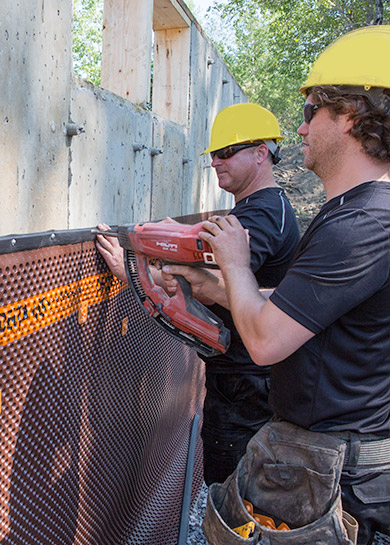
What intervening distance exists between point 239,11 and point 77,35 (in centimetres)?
1858

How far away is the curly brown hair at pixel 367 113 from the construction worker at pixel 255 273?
0.89 metres

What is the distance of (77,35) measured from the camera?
1524 inches

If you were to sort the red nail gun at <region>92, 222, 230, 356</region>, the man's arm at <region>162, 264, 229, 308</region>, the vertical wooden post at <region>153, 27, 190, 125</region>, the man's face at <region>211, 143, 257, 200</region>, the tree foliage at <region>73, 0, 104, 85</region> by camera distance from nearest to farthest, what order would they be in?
the red nail gun at <region>92, 222, 230, 356</region> < the man's arm at <region>162, 264, 229, 308</region> < the man's face at <region>211, 143, 257, 200</region> < the vertical wooden post at <region>153, 27, 190, 125</region> < the tree foliage at <region>73, 0, 104, 85</region>

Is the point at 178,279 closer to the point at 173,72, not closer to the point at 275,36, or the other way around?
the point at 173,72

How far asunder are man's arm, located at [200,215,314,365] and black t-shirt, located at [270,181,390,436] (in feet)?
0.13

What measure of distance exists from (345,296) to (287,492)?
731 mm

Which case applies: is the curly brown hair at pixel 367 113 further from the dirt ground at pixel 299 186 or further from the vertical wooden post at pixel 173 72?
the dirt ground at pixel 299 186

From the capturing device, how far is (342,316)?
5.45 feet

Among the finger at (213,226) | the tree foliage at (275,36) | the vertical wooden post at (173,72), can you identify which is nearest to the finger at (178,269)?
the finger at (213,226)

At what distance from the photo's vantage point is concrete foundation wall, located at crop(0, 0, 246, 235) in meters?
2.51

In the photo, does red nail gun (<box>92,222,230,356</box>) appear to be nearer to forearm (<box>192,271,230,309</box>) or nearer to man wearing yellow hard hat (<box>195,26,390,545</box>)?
forearm (<box>192,271,230,309</box>)

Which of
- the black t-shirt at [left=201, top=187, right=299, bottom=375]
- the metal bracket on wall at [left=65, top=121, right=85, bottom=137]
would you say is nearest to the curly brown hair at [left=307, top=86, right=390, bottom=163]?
the black t-shirt at [left=201, top=187, right=299, bottom=375]

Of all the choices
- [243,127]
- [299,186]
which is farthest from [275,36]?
[243,127]

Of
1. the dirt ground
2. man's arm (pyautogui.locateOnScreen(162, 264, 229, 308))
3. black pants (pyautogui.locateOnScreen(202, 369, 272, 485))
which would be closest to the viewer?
man's arm (pyautogui.locateOnScreen(162, 264, 229, 308))
